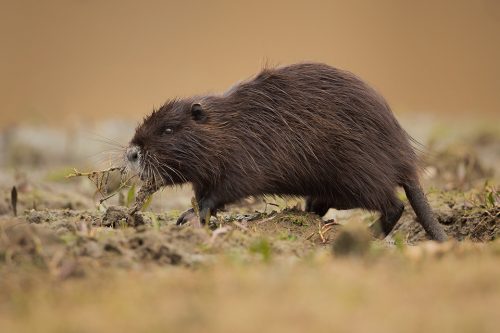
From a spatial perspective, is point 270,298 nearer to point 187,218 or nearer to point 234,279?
point 234,279

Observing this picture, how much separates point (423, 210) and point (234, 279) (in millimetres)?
2610

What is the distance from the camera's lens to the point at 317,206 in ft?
17.9

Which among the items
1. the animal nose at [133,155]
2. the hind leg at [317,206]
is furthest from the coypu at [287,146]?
the hind leg at [317,206]

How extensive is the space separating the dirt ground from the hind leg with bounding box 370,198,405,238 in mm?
567

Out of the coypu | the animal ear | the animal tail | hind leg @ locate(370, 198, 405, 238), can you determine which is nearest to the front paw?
the coypu

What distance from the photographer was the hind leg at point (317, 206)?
17.6 feet

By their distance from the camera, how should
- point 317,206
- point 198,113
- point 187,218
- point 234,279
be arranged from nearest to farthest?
point 234,279, point 187,218, point 198,113, point 317,206

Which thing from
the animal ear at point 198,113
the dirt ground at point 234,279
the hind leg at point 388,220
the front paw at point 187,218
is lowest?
the hind leg at point 388,220

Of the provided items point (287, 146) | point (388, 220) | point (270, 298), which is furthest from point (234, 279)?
point (388, 220)

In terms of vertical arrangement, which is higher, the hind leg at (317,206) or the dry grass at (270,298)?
the dry grass at (270,298)

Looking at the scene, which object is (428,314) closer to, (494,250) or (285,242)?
(494,250)

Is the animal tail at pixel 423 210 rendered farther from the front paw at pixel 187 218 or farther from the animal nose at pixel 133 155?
the animal nose at pixel 133 155

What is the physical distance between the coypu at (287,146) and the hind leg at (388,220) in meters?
0.01

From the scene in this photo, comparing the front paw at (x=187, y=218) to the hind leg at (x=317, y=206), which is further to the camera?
the hind leg at (x=317, y=206)
